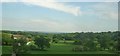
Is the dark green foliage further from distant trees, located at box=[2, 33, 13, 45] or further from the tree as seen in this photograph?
the tree

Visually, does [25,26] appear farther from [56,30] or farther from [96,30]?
[96,30]

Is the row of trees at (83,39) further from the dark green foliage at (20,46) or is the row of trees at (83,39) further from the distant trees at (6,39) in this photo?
the dark green foliage at (20,46)

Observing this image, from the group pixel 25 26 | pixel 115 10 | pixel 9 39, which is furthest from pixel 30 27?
pixel 115 10

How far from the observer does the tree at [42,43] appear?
5229 mm

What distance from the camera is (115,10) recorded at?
16.0ft

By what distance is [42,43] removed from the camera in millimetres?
5309

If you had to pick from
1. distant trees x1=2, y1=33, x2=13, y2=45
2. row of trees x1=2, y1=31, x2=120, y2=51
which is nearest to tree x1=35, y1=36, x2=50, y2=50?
row of trees x1=2, y1=31, x2=120, y2=51

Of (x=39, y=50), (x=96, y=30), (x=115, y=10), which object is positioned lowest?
(x=39, y=50)

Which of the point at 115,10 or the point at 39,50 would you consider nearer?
the point at 115,10

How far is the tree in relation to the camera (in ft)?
17.2

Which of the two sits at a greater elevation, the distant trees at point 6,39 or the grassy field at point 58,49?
the distant trees at point 6,39

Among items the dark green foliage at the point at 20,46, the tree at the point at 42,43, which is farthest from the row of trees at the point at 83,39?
the dark green foliage at the point at 20,46

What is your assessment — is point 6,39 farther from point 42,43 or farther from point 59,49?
point 59,49

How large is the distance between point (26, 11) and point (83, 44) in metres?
1.34
